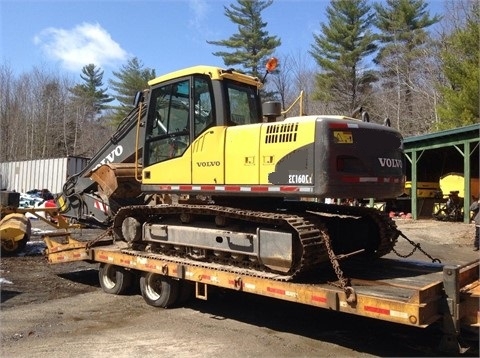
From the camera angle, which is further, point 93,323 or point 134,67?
point 134,67

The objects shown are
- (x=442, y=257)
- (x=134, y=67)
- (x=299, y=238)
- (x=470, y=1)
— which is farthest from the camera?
(x=134, y=67)

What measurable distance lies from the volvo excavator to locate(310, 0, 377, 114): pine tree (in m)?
33.9

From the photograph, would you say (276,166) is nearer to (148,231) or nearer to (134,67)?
(148,231)

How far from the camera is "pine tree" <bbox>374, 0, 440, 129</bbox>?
3928cm

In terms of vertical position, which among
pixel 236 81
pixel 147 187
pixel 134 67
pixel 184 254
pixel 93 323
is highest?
pixel 134 67

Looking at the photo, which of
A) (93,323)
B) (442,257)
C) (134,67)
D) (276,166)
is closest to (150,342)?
(93,323)

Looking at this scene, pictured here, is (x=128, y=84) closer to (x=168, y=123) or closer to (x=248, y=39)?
(x=248, y=39)

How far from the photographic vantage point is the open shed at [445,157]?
18641 mm

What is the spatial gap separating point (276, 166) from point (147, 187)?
2.58 meters

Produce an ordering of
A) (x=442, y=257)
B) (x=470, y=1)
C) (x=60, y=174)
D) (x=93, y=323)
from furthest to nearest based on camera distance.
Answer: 1. (x=470, y=1)
2. (x=60, y=174)
3. (x=442, y=257)
4. (x=93, y=323)

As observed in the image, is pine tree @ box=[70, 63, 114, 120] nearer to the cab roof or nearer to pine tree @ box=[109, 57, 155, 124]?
pine tree @ box=[109, 57, 155, 124]

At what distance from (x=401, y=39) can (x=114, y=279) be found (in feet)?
123

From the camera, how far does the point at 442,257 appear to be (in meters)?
12.9

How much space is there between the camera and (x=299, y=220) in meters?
5.67
